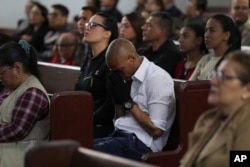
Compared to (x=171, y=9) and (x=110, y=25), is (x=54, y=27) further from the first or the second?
(x=110, y=25)

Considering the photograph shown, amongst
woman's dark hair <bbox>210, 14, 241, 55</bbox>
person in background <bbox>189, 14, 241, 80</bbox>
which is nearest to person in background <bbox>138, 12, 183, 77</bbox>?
person in background <bbox>189, 14, 241, 80</bbox>

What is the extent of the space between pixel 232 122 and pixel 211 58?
204cm

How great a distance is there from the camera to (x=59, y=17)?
7754mm

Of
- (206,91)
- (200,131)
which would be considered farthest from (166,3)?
(200,131)

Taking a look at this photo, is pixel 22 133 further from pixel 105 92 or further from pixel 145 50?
A: pixel 145 50

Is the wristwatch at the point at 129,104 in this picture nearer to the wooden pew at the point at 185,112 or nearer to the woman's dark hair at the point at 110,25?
the wooden pew at the point at 185,112

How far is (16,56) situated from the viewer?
11.9 feet

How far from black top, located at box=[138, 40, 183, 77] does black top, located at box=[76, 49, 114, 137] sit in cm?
72

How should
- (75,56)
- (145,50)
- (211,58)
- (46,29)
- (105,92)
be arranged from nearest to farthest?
(105,92)
(211,58)
(145,50)
(75,56)
(46,29)

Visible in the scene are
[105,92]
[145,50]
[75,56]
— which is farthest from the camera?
[75,56]

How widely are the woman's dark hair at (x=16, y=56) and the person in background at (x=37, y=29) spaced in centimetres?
381

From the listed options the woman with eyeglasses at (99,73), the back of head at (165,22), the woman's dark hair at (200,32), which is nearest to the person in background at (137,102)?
the woman with eyeglasses at (99,73)

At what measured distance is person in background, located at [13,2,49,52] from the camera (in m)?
7.49

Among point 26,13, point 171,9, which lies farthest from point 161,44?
point 26,13
